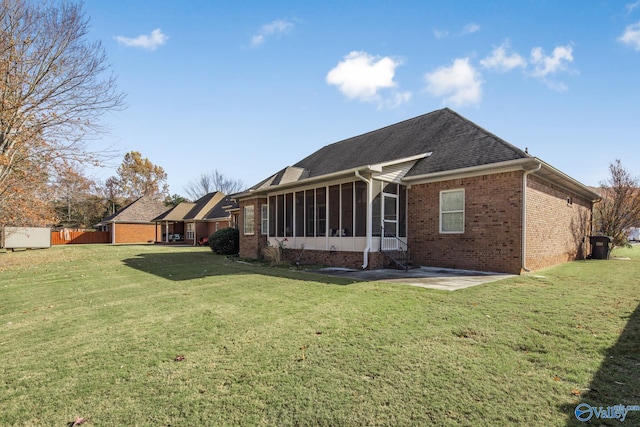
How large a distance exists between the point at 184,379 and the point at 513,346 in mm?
3844

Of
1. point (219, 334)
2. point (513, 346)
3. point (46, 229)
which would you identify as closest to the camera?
point (513, 346)

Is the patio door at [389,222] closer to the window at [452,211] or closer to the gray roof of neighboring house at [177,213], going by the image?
the window at [452,211]

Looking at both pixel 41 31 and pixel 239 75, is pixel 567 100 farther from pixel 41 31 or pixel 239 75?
pixel 41 31

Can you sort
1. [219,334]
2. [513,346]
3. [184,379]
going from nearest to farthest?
[184,379] → [513,346] → [219,334]

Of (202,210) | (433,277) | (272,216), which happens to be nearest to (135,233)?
(202,210)

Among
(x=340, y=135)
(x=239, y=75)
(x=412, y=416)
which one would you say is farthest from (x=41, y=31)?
(x=412, y=416)

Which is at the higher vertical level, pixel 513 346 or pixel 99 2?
pixel 99 2

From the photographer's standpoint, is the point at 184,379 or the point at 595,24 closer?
the point at 184,379

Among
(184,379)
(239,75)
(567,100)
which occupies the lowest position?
(184,379)

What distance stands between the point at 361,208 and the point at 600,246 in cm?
1278

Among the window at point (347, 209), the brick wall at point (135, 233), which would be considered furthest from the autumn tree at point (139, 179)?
the window at point (347, 209)

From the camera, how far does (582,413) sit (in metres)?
2.66

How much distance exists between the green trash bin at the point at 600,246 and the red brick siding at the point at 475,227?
9.62 metres

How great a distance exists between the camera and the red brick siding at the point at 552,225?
10289 millimetres
